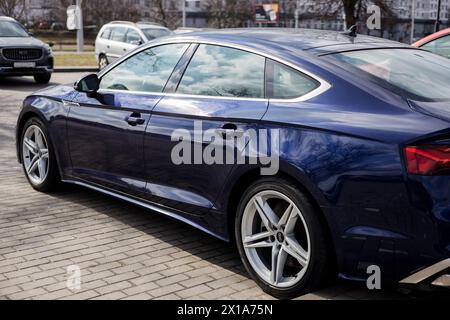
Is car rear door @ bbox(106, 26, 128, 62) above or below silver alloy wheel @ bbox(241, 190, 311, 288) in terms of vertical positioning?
above

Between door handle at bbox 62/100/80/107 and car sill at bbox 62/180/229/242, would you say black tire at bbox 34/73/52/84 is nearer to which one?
door handle at bbox 62/100/80/107

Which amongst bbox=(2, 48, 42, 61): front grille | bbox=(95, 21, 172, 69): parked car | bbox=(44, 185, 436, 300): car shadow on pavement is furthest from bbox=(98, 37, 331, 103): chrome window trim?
bbox=(95, 21, 172, 69): parked car

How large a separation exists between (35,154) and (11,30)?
11.8 m

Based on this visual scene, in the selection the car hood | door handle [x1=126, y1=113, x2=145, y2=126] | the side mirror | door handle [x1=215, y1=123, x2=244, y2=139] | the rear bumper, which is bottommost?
the rear bumper

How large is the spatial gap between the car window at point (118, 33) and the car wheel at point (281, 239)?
18129 mm

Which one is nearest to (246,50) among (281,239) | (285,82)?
(285,82)

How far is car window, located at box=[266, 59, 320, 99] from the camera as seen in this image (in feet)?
12.0

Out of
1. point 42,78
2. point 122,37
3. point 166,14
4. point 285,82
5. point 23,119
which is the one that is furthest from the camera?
point 166,14

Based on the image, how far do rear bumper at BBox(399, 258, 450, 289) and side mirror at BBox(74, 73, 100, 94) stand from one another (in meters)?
3.07

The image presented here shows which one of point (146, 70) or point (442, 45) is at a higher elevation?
point (442, 45)

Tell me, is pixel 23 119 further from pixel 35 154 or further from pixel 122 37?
pixel 122 37

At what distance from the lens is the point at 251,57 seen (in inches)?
161

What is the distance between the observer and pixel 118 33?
2133cm
